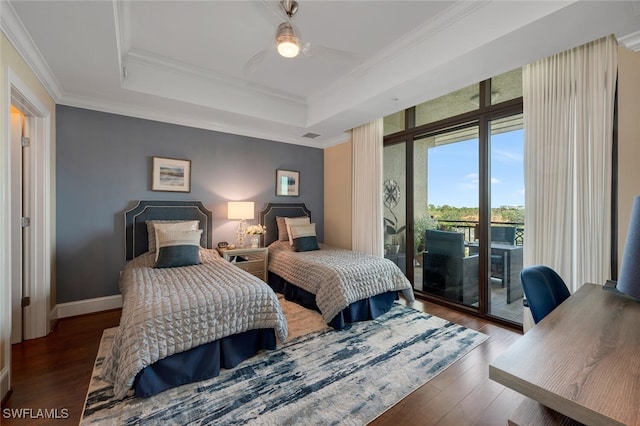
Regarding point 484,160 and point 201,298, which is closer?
point 201,298

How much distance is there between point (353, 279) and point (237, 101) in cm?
279

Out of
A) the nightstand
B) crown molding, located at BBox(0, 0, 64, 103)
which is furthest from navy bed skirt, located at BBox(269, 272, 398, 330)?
crown molding, located at BBox(0, 0, 64, 103)

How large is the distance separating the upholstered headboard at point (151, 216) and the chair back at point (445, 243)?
325 centimetres

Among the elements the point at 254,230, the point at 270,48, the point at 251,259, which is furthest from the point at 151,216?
the point at 270,48

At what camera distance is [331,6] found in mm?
2275

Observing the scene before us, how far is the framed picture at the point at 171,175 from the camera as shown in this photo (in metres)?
3.69

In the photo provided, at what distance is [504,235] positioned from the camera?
3.13 meters

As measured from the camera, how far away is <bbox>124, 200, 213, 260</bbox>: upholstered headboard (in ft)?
11.5

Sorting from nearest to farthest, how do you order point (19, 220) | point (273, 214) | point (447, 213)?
point (19, 220), point (447, 213), point (273, 214)

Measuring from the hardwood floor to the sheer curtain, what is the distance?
99 cm

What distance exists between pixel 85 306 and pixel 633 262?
4.73 metres

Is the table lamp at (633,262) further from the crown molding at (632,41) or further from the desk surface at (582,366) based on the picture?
the crown molding at (632,41)

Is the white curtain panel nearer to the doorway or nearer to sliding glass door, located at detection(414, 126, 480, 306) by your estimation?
sliding glass door, located at detection(414, 126, 480, 306)

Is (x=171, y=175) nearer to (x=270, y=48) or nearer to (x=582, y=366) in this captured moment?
(x=270, y=48)
